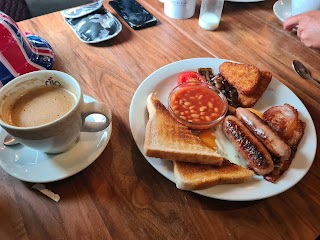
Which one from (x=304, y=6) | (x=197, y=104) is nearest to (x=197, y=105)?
(x=197, y=104)

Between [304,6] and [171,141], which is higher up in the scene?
[304,6]

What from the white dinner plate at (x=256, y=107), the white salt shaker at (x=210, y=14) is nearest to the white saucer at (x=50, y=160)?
the white dinner plate at (x=256, y=107)

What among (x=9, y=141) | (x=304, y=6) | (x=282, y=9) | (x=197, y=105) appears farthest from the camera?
(x=282, y=9)

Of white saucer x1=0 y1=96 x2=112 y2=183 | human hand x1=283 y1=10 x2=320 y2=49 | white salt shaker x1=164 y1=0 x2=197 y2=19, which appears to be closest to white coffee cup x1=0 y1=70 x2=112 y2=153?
white saucer x1=0 y1=96 x2=112 y2=183

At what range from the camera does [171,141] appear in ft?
2.70

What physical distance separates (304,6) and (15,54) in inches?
51.0

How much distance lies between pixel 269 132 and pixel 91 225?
56cm

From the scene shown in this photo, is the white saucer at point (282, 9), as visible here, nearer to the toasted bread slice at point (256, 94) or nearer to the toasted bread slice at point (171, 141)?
the toasted bread slice at point (256, 94)

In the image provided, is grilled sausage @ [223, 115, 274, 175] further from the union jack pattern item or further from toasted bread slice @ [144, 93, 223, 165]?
the union jack pattern item

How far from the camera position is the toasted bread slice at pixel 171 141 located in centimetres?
77

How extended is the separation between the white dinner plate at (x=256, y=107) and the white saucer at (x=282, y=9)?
1.84 feet

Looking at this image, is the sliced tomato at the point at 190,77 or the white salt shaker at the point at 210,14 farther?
the white salt shaker at the point at 210,14

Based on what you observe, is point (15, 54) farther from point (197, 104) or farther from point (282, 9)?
point (282, 9)

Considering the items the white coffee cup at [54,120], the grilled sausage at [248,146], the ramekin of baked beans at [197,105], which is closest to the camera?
the white coffee cup at [54,120]
